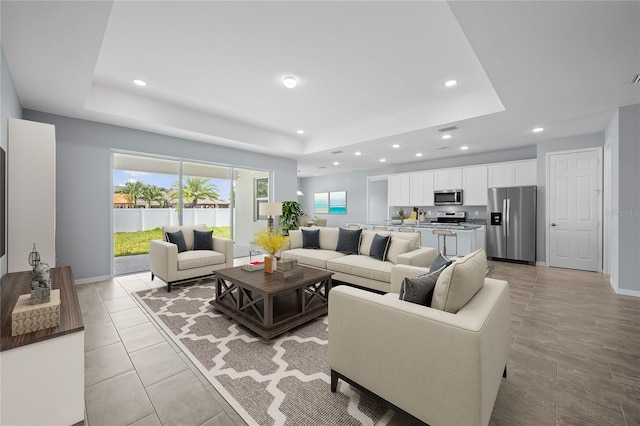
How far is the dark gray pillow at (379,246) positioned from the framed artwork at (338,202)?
6398 mm

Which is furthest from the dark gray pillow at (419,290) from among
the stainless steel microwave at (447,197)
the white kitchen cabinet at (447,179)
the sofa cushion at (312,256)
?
the white kitchen cabinet at (447,179)

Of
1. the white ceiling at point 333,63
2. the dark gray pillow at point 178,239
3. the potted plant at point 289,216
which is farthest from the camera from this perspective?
the potted plant at point 289,216

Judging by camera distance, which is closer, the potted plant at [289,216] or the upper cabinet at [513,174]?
the upper cabinet at [513,174]

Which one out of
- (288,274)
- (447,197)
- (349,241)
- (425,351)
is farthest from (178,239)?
(447,197)

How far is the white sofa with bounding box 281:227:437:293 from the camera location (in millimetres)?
3455

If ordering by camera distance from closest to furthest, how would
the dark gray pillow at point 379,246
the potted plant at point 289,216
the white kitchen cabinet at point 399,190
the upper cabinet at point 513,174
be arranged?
the dark gray pillow at point 379,246, the upper cabinet at point 513,174, the potted plant at point 289,216, the white kitchen cabinet at point 399,190

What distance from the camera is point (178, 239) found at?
430 cm

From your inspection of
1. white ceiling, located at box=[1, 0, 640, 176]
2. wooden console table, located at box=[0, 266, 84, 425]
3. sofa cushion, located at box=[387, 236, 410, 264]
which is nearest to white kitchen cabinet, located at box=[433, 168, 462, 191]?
white ceiling, located at box=[1, 0, 640, 176]

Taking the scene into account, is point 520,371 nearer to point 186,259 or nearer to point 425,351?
point 425,351

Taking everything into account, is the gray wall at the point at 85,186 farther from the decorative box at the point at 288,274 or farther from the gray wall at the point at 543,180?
the gray wall at the point at 543,180

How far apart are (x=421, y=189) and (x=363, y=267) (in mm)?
4781

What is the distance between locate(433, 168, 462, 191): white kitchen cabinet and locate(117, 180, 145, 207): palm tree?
6808 mm

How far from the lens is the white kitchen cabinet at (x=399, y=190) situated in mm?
7902

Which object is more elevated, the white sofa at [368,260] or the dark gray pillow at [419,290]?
the dark gray pillow at [419,290]
